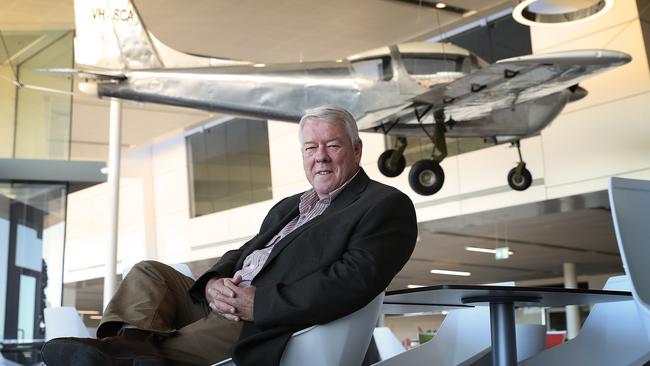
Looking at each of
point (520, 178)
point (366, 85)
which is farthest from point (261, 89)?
point (520, 178)

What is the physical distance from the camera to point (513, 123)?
29.8ft

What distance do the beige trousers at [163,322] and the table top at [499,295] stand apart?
55cm

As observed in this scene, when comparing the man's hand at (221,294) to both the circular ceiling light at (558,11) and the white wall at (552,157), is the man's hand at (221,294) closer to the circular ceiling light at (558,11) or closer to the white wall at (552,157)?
the circular ceiling light at (558,11)

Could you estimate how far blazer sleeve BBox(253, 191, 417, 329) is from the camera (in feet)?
5.82

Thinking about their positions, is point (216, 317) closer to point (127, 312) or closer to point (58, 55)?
point (127, 312)

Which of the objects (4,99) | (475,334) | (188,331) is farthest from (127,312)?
(4,99)

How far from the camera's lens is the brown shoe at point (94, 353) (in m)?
1.72

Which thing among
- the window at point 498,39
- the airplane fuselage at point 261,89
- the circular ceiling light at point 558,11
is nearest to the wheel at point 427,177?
the airplane fuselage at point 261,89

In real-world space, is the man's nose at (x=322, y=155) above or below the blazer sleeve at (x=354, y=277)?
above

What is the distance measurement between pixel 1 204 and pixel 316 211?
9.60m

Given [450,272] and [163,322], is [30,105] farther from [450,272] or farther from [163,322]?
[450,272]

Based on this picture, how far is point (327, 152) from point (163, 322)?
Answer: 614 millimetres

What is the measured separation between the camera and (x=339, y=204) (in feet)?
6.83

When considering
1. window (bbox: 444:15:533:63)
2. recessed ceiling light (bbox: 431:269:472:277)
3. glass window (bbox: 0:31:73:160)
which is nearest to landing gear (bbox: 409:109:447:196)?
window (bbox: 444:15:533:63)
